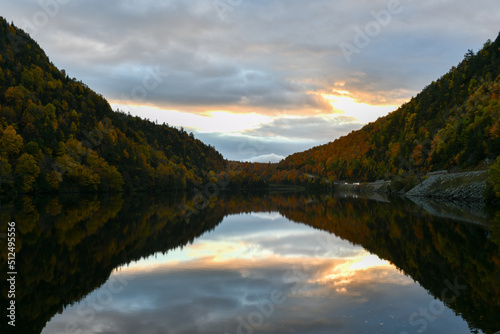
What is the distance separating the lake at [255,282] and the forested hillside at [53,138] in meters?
80.0

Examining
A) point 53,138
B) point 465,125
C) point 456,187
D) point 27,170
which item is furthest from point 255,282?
point 465,125

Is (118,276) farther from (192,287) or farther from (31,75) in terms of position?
(31,75)

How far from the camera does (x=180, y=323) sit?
1485cm

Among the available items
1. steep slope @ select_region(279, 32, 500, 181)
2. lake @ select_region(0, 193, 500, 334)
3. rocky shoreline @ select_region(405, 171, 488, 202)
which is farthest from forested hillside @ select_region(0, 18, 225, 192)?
steep slope @ select_region(279, 32, 500, 181)

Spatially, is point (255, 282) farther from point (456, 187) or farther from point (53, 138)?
point (53, 138)

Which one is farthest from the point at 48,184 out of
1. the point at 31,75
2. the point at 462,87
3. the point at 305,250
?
the point at 462,87

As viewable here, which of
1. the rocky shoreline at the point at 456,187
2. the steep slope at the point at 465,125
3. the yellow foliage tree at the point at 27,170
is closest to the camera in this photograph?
the rocky shoreline at the point at 456,187

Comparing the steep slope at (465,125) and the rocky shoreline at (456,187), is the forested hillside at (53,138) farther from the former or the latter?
the steep slope at (465,125)

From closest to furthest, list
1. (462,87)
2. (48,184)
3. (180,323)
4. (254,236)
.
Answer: (180,323) < (254,236) < (48,184) < (462,87)

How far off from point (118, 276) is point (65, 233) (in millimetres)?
16669

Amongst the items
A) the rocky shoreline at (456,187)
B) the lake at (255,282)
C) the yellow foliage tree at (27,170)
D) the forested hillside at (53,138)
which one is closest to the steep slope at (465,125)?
the rocky shoreline at (456,187)

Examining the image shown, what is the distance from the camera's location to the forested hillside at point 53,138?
109 m

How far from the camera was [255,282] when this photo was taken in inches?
851

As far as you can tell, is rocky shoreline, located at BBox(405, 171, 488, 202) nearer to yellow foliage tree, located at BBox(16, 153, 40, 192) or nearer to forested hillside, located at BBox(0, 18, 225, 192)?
forested hillside, located at BBox(0, 18, 225, 192)
